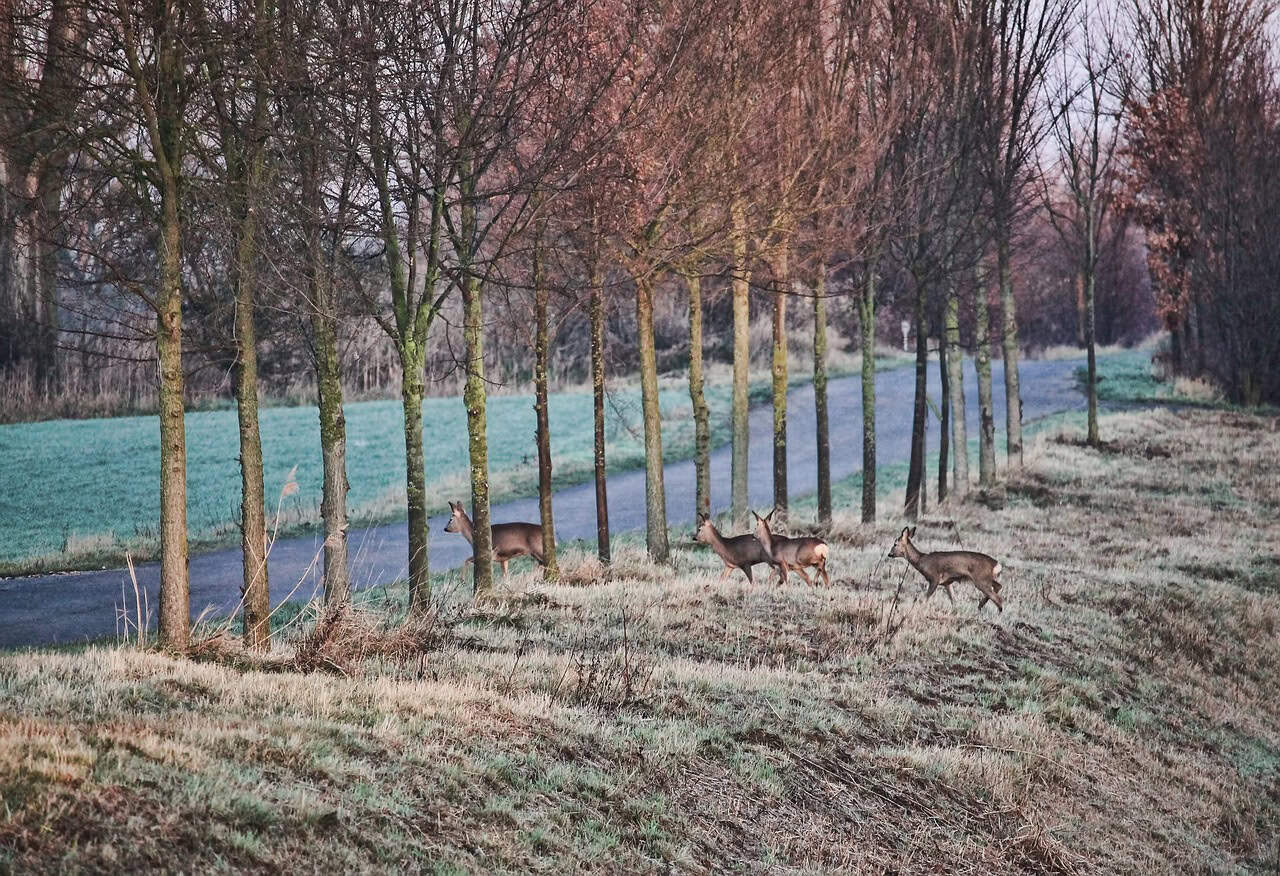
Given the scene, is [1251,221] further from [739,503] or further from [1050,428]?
[739,503]

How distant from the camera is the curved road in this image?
45.8ft

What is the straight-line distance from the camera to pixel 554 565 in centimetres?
1539

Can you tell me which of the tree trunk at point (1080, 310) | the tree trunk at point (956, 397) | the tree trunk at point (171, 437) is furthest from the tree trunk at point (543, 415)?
the tree trunk at point (1080, 310)

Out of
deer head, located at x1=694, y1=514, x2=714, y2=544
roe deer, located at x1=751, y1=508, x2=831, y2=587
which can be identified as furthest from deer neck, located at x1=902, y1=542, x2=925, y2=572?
deer head, located at x1=694, y1=514, x2=714, y2=544

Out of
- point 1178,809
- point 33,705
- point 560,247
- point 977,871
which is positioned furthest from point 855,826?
point 560,247

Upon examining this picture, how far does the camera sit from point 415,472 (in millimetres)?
12312

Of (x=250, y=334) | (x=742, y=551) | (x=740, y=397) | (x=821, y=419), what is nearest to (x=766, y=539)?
(x=742, y=551)

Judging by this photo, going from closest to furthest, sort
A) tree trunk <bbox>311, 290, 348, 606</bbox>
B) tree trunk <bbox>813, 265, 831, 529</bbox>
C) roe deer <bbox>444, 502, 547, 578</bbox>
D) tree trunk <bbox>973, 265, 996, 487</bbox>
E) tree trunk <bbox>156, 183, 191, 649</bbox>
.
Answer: tree trunk <bbox>156, 183, 191, 649</bbox>
tree trunk <bbox>311, 290, 348, 606</bbox>
roe deer <bbox>444, 502, 547, 578</bbox>
tree trunk <bbox>813, 265, 831, 529</bbox>
tree trunk <bbox>973, 265, 996, 487</bbox>

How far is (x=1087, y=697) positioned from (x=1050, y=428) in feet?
77.7

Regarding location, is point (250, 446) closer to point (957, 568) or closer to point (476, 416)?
point (476, 416)

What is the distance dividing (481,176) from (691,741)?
29.8 feet

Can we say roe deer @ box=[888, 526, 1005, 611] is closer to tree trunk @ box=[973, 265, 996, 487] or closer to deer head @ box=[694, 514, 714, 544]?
deer head @ box=[694, 514, 714, 544]

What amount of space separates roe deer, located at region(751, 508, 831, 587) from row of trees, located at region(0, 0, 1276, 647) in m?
1.82

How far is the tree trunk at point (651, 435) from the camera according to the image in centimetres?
1609
